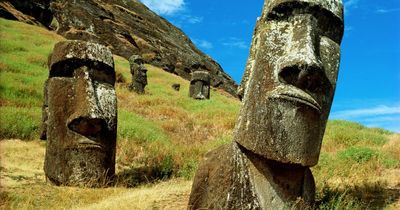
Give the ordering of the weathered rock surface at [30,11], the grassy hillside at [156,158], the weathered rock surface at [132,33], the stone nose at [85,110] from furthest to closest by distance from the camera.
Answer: the weathered rock surface at [132,33] → the weathered rock surface at [30,11] → the stone nose at [85,110] → the grassy hillside at [156,158]

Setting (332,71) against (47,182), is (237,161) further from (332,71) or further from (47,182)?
(47,182)

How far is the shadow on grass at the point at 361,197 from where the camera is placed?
574cm

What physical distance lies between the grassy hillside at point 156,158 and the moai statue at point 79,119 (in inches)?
16.4

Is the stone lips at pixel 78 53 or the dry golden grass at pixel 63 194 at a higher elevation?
the stone lips at pixel 78 53

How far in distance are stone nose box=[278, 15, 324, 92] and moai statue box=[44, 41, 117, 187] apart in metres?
4.40

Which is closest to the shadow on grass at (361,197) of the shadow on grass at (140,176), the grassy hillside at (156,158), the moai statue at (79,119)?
the grassy hillside at (156,158)

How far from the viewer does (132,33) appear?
59094 millimetres

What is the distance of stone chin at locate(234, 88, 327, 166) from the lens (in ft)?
16.4

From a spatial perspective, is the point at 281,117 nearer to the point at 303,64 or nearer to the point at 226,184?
the point at 303,64

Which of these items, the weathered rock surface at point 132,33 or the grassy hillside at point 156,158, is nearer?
the grassy hillside at point 156,158

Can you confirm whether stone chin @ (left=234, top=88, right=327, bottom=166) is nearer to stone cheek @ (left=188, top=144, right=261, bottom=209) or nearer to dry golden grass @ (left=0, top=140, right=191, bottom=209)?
stone cheek @ (left=188, top=144, right=261, bottom=209)

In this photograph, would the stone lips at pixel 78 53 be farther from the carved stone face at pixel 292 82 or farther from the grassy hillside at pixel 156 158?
the carved stone face at pixel 292 82

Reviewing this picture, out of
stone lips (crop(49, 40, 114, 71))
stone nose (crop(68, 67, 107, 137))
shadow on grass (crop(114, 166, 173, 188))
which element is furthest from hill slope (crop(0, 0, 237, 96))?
stone nose (crop(68, 67, 107, 137))

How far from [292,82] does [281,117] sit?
0.39 meters
